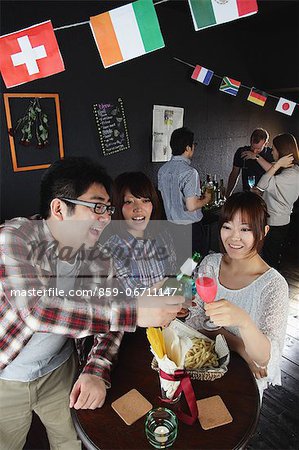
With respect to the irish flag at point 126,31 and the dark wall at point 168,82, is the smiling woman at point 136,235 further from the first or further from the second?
the dark wall at point 168,82

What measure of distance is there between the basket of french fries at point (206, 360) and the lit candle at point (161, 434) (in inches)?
9.5

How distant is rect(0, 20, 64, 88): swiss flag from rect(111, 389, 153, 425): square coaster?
1556 mm

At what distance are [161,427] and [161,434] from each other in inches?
1.5

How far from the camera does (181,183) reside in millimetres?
3252

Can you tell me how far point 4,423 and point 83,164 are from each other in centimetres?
111

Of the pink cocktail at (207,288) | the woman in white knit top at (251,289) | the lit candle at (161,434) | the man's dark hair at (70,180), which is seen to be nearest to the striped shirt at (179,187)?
the woman in white knit top at (251,289)

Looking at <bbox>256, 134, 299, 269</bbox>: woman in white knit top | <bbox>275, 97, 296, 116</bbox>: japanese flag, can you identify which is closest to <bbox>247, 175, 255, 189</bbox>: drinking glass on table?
<bbox>256, 134, 299, 269</bbox>: woman in white knit top

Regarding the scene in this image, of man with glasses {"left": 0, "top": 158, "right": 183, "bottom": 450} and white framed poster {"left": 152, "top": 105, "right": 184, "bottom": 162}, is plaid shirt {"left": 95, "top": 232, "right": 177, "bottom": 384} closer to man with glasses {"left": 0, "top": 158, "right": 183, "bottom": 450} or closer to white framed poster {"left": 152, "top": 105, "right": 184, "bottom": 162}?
man with glasses {"left": 0, "top": 158, "right": 183, "bottom": 450}

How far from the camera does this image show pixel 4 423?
145cm

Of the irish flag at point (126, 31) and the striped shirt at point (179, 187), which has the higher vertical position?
the irish flag at point (126, 31)

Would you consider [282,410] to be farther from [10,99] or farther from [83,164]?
[10,99]

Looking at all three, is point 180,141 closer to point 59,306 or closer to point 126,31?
point 126,31

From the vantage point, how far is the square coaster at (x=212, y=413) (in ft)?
3.80

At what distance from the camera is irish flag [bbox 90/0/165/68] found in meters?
1.77
